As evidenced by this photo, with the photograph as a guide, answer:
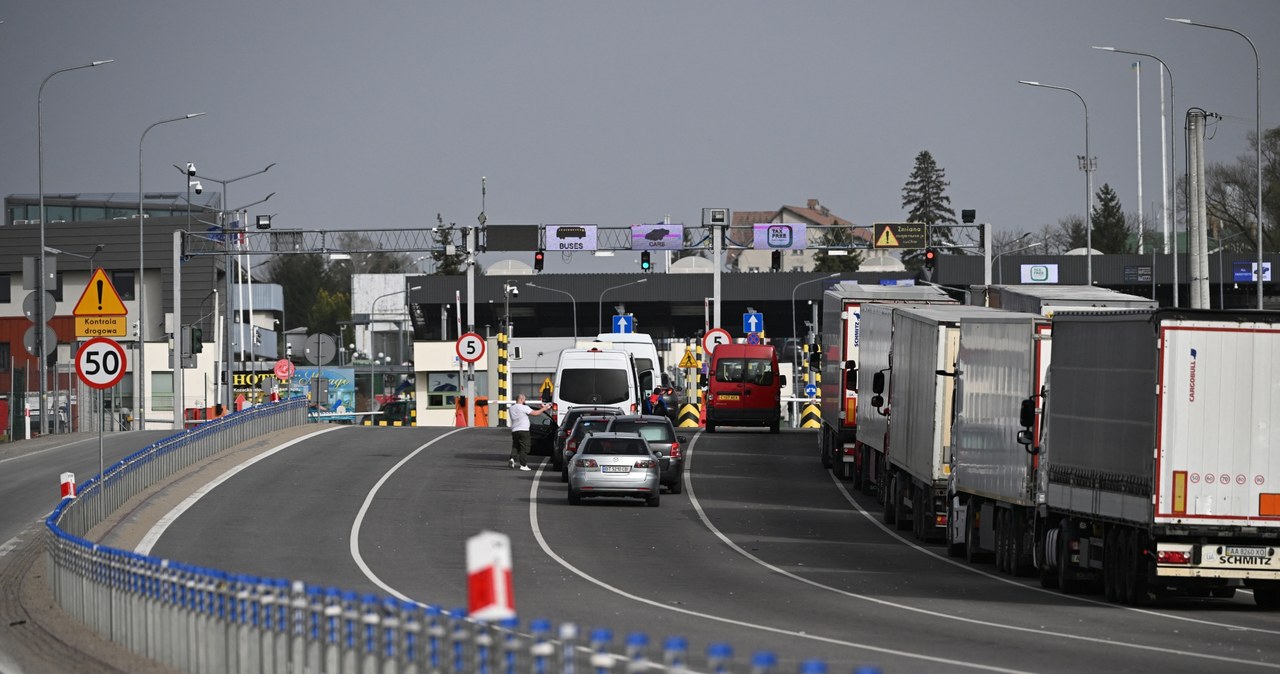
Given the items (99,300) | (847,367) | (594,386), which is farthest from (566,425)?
(99,300)

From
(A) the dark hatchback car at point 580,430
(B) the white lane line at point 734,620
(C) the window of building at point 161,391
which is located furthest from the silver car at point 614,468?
(C) the window of building at point 161,391

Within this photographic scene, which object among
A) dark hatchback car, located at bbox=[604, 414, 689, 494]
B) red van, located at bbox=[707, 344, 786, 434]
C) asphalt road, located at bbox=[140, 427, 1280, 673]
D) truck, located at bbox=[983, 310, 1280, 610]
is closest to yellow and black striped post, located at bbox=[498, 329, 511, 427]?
red van, located at bbox=[707, 344, 786, 434]

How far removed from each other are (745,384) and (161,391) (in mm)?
44553

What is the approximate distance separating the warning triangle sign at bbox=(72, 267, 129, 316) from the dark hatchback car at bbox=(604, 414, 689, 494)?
11.3 m

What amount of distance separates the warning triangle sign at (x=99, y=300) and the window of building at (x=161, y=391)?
6044cm

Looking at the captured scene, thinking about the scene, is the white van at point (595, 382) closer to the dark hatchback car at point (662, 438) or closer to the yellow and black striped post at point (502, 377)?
the dark hatchback car at point (662, 438)

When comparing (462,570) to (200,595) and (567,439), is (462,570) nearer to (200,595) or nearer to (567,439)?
(200,595)

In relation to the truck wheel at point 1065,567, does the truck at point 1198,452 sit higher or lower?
higher

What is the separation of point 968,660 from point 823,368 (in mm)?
26441

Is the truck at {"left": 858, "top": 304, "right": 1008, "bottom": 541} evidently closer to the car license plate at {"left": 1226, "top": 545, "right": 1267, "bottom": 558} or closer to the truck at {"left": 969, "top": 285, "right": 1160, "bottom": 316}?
the truck at {"left": 969, "top": 285, "right": 1160, "bottom": 316}

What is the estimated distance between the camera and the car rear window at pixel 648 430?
111 ft

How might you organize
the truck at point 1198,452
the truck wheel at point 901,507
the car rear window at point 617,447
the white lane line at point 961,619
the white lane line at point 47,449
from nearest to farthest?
1. the white lane line at point 961,619
2. the truck at point 1198,452
3. the truck wheel at point 901,507
4. the car rear window at point 617,447
5. the white lane line at point 47,449

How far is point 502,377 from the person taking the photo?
174ft

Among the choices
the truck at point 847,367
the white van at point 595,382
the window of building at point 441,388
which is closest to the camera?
the truck at point 847,367
